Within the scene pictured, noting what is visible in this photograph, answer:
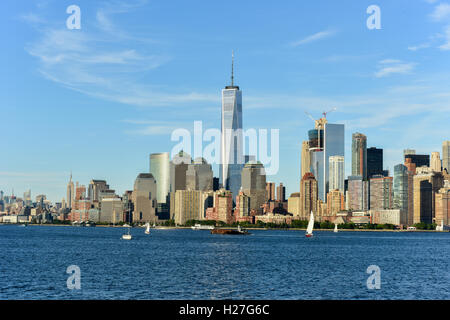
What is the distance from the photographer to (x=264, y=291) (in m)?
72.2

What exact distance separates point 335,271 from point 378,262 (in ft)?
102

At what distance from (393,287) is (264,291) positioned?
722 inches
